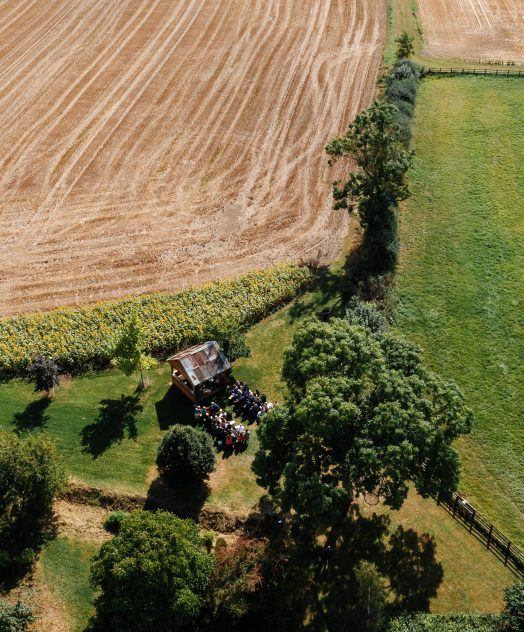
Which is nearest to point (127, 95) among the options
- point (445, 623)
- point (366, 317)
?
point (366, 317)

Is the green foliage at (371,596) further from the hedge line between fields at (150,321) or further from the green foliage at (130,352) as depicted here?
the hedge line between fields at (150,321)

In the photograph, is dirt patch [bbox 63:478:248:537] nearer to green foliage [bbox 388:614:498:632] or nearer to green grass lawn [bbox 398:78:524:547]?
green foliage [bbox 388:614:498:632]

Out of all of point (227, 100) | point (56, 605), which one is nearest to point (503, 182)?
point (227, 100)

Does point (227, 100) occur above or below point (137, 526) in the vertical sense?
above

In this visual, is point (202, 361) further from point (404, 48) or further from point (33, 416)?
point (404, 48)

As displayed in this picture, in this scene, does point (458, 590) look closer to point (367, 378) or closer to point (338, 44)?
point (367, 378)
